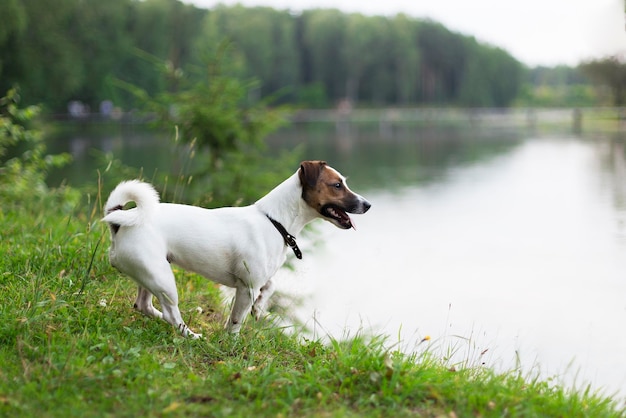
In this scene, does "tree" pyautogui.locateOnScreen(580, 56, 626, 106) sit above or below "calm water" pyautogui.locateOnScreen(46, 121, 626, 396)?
above

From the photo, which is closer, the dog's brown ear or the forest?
the dog's brown ear

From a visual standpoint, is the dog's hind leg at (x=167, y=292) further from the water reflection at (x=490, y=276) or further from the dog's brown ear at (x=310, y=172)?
the water reflection at (x=490, y=276)

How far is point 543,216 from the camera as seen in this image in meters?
14.7

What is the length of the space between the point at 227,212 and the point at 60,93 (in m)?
30.7

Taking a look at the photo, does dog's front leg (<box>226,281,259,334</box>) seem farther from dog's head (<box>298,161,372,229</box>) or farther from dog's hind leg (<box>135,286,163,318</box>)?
dog's head (<box>298,161,372,229</box>)

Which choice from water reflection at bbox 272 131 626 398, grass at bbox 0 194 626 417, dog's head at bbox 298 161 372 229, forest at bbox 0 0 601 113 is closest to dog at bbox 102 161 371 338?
dog's head at bbox 298 161 372 229

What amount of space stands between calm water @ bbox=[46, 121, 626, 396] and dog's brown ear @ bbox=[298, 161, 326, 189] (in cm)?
122

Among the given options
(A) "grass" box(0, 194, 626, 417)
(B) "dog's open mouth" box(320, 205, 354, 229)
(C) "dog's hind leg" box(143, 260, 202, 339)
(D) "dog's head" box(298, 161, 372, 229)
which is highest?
Answer: (D) "dog's head" box(298, 161, 372, 229)

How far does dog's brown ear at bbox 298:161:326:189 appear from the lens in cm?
468

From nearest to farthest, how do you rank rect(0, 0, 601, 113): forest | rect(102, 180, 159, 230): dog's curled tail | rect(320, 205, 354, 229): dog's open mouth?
rect(102, 180, 159, 230): dog's curled tail, rect(320, 205, 354, 229): dog's open mouth, rect(0, 0, 601, 113): forest

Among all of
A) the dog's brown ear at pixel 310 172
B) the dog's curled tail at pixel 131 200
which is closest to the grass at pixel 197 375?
the dog's curled tail at pixel 131 200

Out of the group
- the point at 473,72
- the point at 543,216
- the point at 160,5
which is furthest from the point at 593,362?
the point at 473,72

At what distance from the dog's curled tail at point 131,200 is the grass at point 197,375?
0.72 m

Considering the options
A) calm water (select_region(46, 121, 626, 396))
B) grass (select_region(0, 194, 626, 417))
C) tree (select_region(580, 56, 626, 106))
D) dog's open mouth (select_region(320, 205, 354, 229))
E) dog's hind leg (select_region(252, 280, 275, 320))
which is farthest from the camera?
tree (select_region(580, 56, 626, 106))
